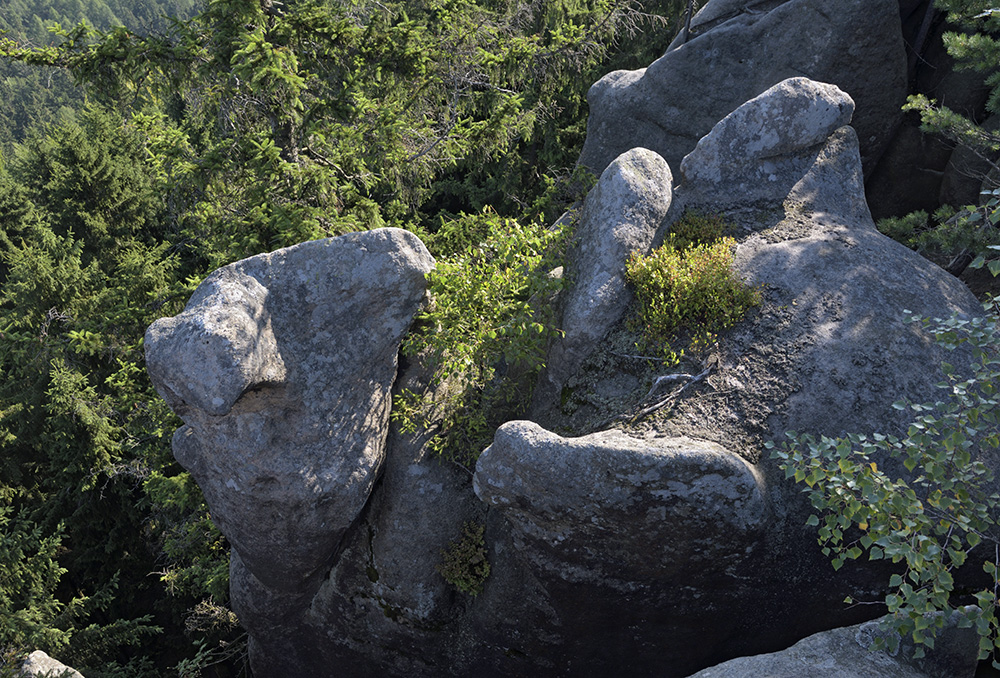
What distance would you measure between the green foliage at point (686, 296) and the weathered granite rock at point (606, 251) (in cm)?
26

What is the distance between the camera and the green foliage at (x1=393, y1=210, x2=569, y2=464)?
7793mm

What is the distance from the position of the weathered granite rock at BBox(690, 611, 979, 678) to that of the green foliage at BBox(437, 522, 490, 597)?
9.90ft

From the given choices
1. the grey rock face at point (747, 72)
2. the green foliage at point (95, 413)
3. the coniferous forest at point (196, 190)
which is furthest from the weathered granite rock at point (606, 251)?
the green foliage at point (95, 413)

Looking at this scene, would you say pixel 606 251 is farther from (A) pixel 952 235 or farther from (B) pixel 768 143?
(A) pixel 952 235

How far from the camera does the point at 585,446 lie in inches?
249

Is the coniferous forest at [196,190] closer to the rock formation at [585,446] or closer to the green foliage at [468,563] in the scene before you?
the rock formation at [585,446]

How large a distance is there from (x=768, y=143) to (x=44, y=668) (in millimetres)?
13563

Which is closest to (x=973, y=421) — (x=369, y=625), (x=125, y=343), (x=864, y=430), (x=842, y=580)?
(x=864, y=430)

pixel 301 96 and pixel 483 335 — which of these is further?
pixel 301 96

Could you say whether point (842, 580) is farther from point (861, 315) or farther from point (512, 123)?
point (512, 123)

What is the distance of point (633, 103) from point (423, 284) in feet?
21.1

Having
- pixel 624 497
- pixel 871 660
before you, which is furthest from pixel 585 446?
pixel 871 660

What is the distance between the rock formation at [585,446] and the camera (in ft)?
21.3

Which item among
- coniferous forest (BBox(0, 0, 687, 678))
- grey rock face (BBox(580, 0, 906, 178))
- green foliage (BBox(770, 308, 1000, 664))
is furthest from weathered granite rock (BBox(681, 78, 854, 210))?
green foliage (BBox(770, 308, 1000, 664))
